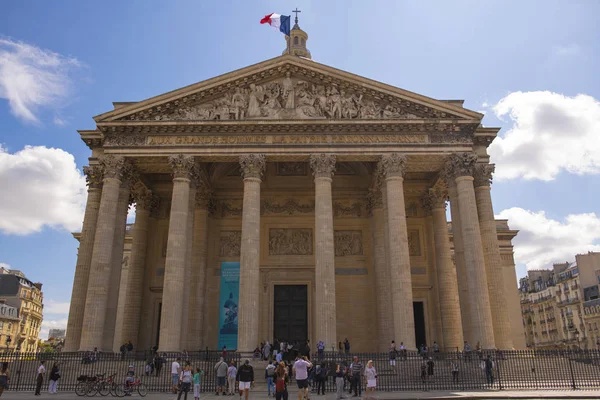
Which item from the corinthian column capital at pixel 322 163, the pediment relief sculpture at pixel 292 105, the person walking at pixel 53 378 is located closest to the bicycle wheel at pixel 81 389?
the person walking at pixel 53 378

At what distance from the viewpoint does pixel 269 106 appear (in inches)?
1017

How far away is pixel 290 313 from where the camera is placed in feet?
94.7

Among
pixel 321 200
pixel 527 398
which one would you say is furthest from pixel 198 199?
pixel 527 398

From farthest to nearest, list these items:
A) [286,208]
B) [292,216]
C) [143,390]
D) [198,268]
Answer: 1. [286,208]
2. [292,216]
3. [198,268]
4. [143,390]

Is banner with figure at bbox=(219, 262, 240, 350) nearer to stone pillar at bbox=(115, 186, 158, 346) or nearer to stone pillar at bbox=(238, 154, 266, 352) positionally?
stone pillar at bbox=(238, 154, 266, 352)

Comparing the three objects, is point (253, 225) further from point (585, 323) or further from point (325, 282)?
point (585, 323)

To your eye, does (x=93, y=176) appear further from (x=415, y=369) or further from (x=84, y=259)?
(x=415, y=369)

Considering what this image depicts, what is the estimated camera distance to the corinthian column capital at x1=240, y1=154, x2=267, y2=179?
974 inches

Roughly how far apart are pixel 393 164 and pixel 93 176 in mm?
16232

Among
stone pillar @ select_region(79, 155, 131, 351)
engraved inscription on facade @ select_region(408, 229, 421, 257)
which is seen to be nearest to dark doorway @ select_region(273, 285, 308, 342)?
engraved inscription on facade @ select_region(408, 229, 421, 257)

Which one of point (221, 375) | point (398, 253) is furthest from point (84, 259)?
point (398, 253)

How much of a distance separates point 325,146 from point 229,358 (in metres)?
11.7

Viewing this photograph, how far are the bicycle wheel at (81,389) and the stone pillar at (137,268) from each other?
36.2 feet

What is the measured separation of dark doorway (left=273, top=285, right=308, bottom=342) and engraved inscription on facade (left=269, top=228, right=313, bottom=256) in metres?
2.14
